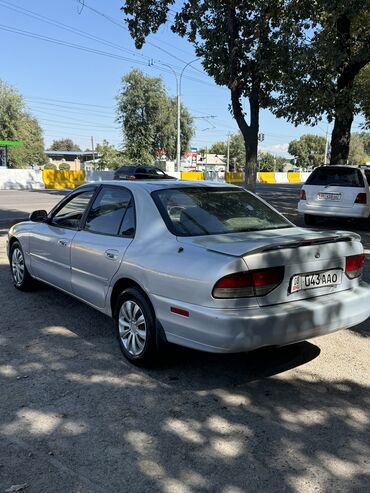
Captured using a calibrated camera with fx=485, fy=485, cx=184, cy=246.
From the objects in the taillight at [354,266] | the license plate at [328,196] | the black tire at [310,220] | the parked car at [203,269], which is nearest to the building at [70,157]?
the black tire at [310,220]

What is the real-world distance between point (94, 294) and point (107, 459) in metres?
1.89

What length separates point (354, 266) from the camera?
13.1 ft

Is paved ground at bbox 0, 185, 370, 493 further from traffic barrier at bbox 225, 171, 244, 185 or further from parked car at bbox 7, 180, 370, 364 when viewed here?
traffic barrier at bbox 225, 171, 244, 185

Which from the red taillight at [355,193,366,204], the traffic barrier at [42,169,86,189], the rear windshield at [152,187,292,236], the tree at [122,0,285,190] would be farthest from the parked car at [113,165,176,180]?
the rear windshield at [152,187,292,236]

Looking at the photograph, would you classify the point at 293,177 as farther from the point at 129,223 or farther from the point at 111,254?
the point at 111,254

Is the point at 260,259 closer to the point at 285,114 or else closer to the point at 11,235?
the point at 11,235

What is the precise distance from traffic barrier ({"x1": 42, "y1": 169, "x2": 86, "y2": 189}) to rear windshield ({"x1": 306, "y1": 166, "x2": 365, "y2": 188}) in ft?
69.1

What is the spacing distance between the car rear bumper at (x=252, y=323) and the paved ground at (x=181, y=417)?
46 centimetres

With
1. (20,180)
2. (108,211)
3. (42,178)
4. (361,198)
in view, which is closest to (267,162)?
(42,178)

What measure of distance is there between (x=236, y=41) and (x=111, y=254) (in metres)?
10.0

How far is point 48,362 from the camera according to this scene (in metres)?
4.06

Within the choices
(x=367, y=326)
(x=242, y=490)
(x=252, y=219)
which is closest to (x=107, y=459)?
(x=242, y=490)

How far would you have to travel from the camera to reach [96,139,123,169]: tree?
5284 centimetres

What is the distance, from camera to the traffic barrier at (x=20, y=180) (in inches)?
1116
